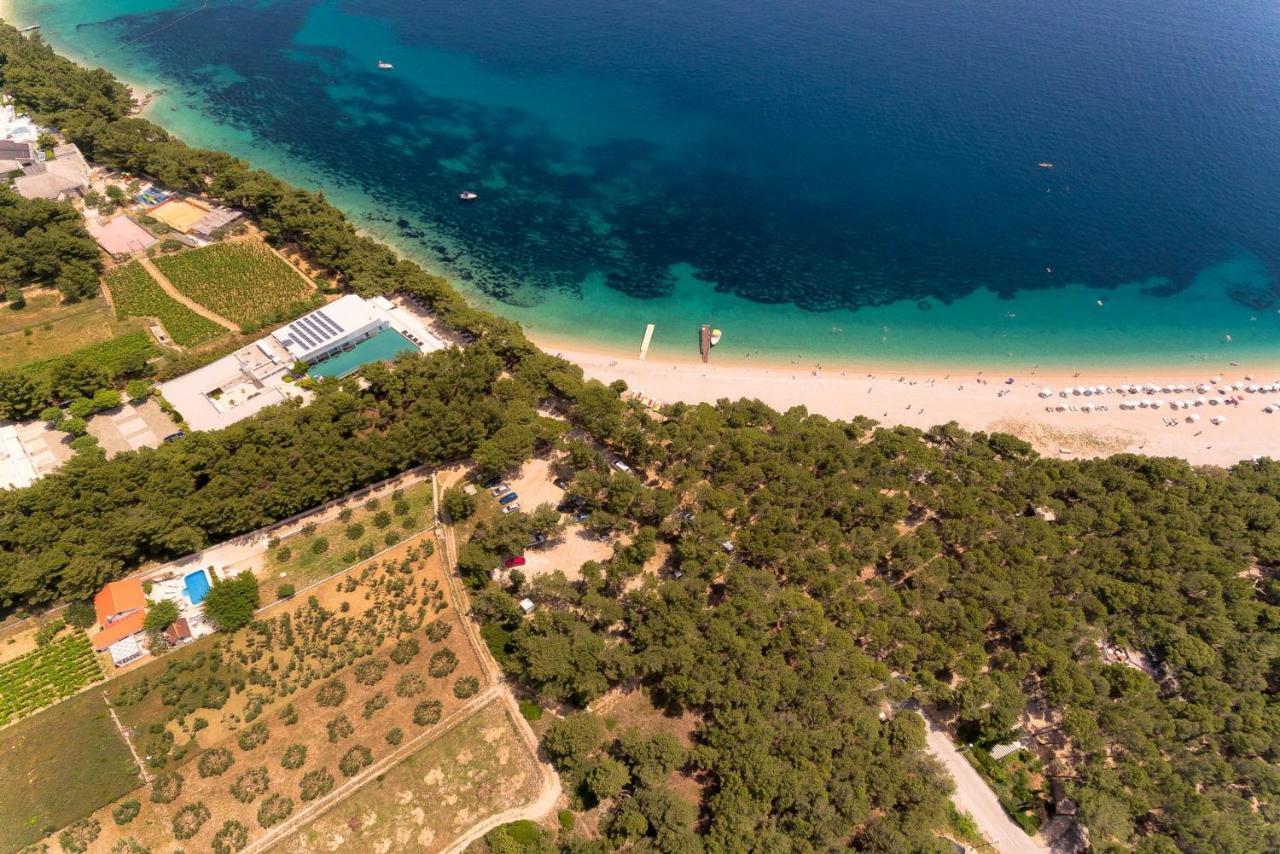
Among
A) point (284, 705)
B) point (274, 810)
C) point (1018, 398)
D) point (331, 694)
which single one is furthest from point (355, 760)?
point (1018, 398)

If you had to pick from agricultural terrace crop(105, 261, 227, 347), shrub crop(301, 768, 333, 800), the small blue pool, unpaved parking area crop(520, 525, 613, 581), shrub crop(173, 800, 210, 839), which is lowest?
shrub crop(173, 800, 210, 839)

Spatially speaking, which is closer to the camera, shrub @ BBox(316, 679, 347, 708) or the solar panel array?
shrub @ BBox(316, 679, 347, 708)

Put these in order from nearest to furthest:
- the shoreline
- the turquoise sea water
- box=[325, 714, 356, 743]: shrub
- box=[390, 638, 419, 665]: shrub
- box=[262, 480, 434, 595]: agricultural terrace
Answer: box=[325, 714, 356, 743]: shrub, box=[390, 638, 419, 665]: shrub, box=[262, 480, 434, 595]: agricultural terrace, the shoreline, the turquoise sea water

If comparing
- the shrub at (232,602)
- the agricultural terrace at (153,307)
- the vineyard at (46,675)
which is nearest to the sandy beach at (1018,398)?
the agricultural terrace at (153,307)

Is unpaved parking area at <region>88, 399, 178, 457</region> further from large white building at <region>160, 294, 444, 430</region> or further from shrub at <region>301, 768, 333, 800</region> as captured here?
shrub at <region>301, 768, 333, 800</region>

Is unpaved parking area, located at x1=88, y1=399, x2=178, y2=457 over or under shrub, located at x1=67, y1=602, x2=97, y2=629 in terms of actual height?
over

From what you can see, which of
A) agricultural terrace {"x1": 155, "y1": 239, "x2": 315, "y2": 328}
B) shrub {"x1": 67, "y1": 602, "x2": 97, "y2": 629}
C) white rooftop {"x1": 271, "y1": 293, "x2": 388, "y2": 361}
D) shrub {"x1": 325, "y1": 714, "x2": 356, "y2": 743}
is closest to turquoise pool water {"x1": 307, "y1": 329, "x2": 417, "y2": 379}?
white rooftop {"x1": 271, "y1": 293, "x2": 388, "y2": 361}
